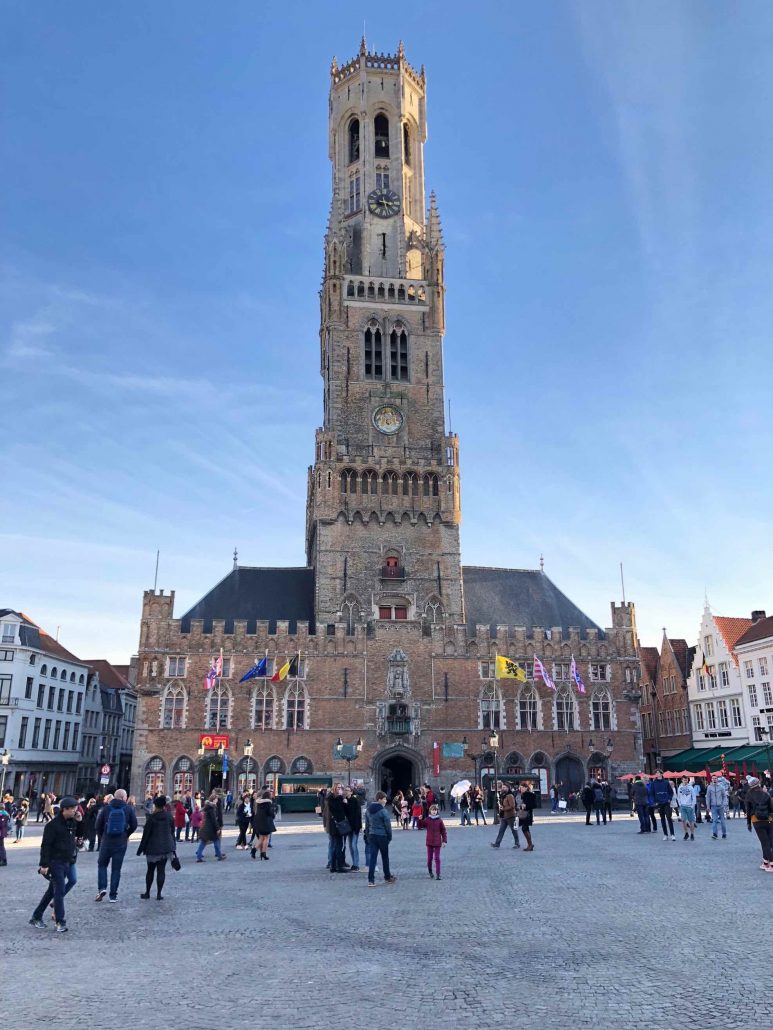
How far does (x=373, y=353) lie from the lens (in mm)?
63750

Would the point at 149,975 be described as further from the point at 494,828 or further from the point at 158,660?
the point at 158,660

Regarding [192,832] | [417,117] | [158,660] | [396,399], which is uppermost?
[417,117]

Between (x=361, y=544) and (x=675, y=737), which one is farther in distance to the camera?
(x=675, y=737)

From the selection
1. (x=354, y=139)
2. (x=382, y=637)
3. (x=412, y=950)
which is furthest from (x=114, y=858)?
(x=354, y=139)

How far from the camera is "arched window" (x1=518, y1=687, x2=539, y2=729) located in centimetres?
5578

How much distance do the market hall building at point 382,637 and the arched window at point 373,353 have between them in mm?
114

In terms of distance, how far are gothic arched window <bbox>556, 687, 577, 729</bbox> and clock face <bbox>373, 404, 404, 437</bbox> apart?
71.0 ft

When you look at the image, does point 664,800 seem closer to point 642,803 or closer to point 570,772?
point 642,803

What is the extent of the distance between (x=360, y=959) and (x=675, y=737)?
65649 mm

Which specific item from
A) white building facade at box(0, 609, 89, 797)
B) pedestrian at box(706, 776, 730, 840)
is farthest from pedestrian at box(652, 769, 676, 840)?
white building facade at box(0, 609, 89, 797)

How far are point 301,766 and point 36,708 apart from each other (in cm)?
2196

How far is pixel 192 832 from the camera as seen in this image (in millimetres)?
34094

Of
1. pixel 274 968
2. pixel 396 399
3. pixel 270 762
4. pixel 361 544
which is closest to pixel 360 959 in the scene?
pixel 274 968

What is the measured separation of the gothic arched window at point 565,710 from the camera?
56219 millimetres
